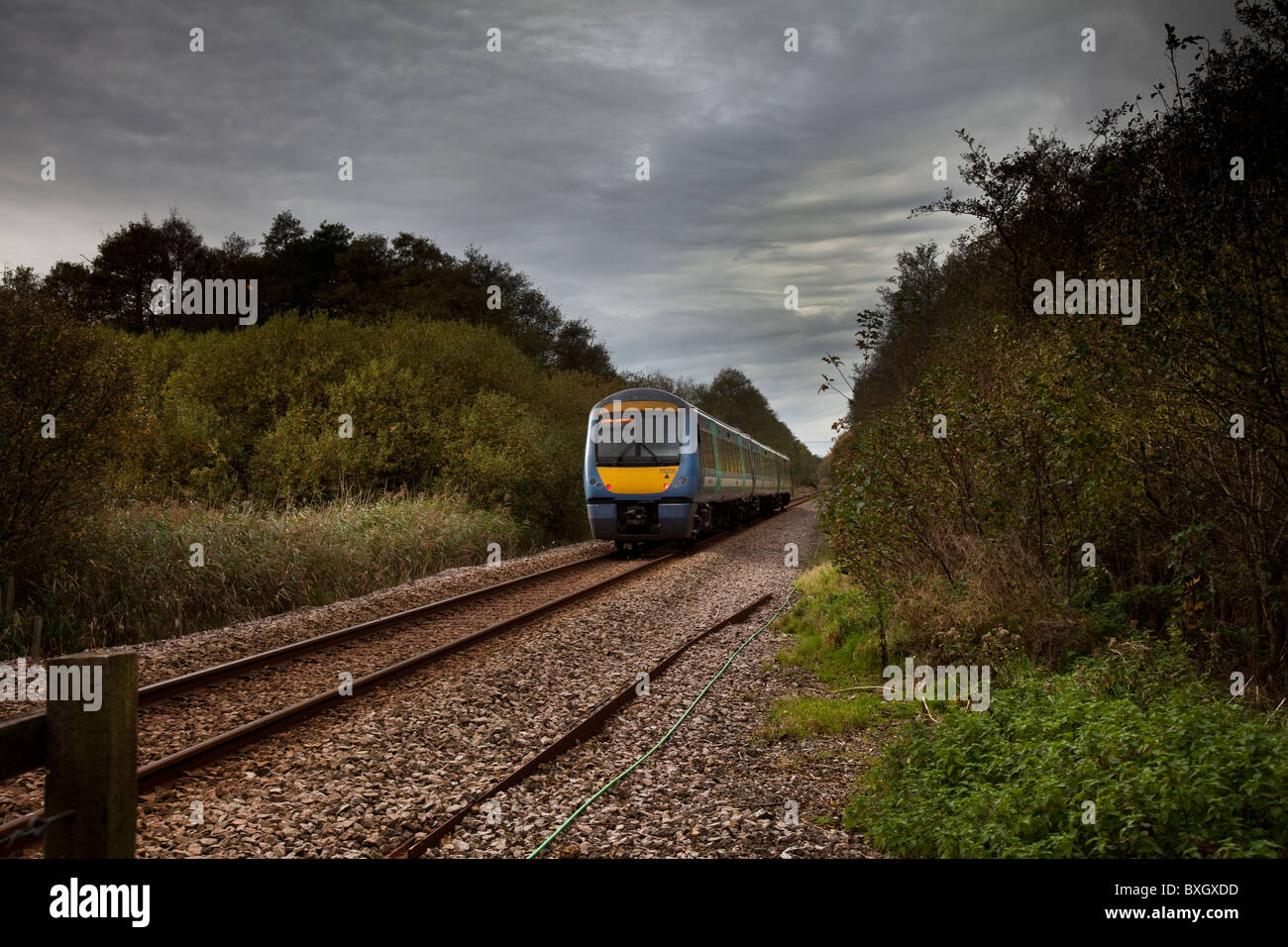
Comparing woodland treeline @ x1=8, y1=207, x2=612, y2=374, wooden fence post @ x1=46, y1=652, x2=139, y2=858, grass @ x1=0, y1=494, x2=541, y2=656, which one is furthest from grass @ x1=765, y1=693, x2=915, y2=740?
woodland treeline @ x1=8, y1=207, x2=612, y2=374

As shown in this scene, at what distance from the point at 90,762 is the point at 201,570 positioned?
1075 centimetres

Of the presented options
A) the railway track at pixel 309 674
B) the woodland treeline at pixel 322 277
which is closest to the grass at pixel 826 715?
the railway track at pixel 309 674

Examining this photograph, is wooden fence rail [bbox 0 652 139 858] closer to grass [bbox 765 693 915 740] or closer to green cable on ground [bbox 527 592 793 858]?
green cable on ground [bbox 527 592 793 858]

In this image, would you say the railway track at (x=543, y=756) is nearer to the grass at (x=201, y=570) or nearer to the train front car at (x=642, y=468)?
the grass at (x=201, y=570)

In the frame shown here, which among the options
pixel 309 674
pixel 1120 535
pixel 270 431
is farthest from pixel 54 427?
pixel 270 431

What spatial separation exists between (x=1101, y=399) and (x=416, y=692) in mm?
6659

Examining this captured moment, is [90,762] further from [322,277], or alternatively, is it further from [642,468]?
[322,277]

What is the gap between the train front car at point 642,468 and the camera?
1816cm

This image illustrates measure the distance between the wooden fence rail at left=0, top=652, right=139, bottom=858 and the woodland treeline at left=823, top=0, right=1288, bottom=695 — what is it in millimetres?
6240

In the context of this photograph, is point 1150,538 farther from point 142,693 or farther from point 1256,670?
point 142,693

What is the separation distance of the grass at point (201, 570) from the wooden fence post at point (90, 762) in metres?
9.30

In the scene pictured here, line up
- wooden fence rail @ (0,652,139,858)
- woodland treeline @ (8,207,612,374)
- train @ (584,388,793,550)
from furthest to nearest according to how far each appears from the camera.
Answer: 1. woodland treeline @ (8,207,612,374)
2. train @ (584,388,793,550)
3. wooden fence rail @ (0,652,139,858)

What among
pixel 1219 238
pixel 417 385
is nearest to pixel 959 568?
pixel 1219 238

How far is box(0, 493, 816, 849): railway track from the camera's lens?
19.0 feet
